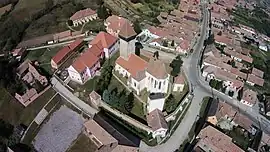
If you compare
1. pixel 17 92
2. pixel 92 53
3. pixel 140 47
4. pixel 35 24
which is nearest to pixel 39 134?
pixel 17 92

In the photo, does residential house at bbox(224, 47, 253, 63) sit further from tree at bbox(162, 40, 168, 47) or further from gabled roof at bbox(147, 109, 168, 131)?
gabled roof at bbox(147, 109, 168, 131)

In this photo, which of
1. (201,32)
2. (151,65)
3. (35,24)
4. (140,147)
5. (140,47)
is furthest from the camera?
(35,24)

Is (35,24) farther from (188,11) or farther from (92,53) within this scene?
(188,11)

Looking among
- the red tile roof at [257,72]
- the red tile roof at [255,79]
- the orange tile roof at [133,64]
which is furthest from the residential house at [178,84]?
the red tile roof at [257,72]

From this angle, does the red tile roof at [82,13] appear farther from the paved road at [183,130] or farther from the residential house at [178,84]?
the paved road at [183,130]

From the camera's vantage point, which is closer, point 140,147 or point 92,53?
point 140,147

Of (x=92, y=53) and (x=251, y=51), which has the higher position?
(x=92, y=53)
